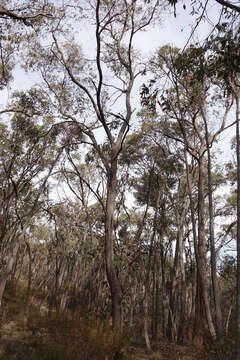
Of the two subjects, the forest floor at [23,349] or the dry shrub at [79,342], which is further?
the forest floor at [23,349]

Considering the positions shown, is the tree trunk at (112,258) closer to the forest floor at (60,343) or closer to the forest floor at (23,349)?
the forest floor at (60,343)

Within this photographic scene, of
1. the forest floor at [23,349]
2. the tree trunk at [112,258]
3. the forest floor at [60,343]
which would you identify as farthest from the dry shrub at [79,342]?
the tree trunk at [112,258]

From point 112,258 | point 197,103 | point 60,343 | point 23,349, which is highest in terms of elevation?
point 197,103

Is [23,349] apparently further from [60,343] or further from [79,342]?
[79,342]

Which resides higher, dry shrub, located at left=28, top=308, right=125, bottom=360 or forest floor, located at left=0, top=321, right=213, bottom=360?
dry shrub, located at left=28, top=308, right=125, bottom=360

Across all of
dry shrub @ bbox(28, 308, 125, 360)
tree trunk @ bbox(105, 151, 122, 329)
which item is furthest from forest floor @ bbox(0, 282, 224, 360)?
tree trunk @ bbox(105, 151, 122, 329)

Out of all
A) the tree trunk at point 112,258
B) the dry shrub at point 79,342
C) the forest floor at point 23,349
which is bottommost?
the forest floor at point 23,349

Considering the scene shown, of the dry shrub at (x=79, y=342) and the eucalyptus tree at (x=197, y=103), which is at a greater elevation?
the eucalyptus tree at (x=197, y=103)

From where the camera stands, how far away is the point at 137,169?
1548cm

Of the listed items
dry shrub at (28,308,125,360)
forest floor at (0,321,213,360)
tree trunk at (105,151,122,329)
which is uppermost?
tree trunk at (105,151,122,329)

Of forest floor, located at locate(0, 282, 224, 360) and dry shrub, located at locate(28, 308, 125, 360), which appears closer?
dry shrub, located at locate(28, 308, 125, 360)

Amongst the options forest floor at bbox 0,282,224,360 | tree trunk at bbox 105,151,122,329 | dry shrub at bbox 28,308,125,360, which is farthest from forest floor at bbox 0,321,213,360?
tree trunk at bbox 105,151,122,329

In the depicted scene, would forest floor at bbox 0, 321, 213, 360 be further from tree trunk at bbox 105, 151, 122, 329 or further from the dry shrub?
tree trunk at bbox 105, 151, 122, 329

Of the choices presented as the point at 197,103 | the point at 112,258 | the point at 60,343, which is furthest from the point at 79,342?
the point at 197,103
